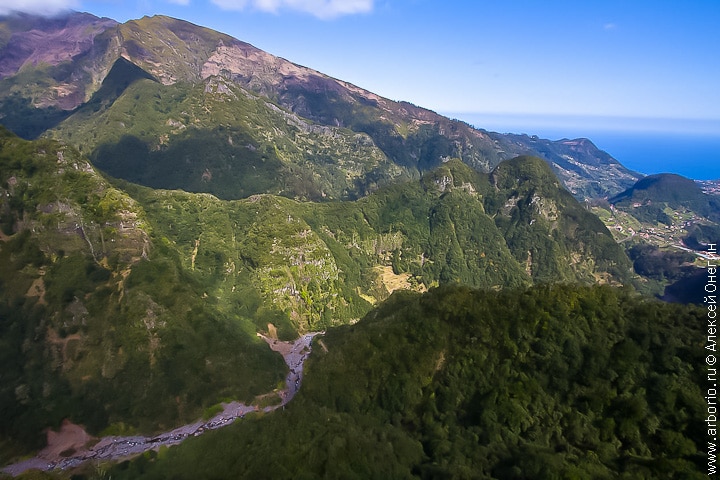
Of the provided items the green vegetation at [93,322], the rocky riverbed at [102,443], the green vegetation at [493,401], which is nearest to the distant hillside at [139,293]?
the green vegetation at [93,322]

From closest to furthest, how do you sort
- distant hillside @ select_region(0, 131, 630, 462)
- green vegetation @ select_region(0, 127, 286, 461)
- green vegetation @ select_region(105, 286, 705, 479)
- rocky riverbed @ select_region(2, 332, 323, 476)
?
green vegetation @ select_region(105, 286, 705, 479) < rocky riverbed @ select_region(2, 332, 323, 476) < green vegetation @ select_region(0, 127, 286, 461) < distant hillside @ select_region(0, 131, 630, 462)

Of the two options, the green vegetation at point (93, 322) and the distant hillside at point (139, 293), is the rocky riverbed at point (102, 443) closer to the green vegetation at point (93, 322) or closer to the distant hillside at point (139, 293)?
the green vegetation at point (93, 322)

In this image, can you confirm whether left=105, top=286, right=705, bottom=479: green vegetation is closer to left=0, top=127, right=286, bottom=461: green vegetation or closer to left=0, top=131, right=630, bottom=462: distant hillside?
left=0, top=127, right=286, bottom=461: green vegetation

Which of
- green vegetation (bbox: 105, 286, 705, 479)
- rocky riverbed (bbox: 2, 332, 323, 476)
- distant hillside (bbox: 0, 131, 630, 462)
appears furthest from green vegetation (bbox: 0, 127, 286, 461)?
green vegetation (bbox: 105, 286, 705, 479)

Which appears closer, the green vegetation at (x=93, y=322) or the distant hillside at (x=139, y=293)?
the green vegetation at (x=93, y=322)

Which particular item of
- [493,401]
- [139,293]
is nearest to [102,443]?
[139,293]

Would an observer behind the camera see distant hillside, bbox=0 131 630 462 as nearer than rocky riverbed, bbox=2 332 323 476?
No

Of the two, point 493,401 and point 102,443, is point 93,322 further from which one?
point 493,401

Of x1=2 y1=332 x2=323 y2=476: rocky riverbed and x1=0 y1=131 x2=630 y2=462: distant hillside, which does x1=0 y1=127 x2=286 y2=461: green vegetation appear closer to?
x1=0 y1=131 x2=630 y2=462: distant hillside

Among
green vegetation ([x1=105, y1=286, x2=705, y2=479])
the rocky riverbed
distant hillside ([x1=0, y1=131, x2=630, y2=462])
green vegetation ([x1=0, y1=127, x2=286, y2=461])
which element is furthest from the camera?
distant hillside ([x1=0, y1=131, x2=630, y2=462])

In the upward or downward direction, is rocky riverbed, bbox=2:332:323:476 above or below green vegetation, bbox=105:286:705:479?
below
